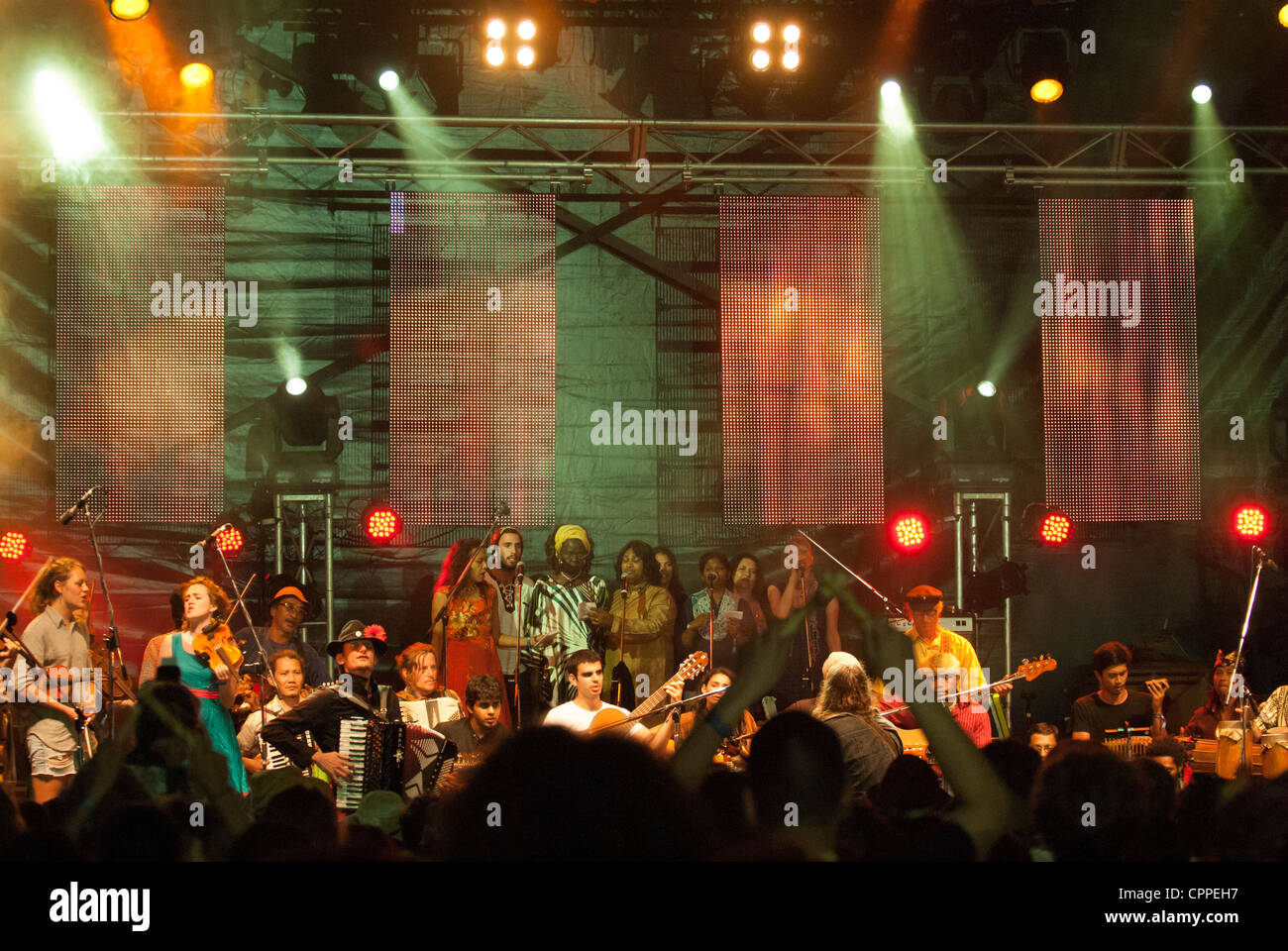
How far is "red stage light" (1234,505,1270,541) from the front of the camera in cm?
948

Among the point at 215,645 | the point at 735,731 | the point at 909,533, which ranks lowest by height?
the point at 735,731

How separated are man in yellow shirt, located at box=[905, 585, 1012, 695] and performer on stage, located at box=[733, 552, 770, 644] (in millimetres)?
1334

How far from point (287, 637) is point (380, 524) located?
1.17 m

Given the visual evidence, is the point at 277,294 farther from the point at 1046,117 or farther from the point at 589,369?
the point at 1046,117

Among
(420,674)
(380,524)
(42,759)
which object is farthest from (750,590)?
(42,759)

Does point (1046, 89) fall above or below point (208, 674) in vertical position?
above

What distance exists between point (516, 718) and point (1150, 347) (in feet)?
18.3

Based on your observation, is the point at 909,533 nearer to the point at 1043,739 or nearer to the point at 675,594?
the point at 675,594

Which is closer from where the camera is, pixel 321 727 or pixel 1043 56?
pixel 321 727

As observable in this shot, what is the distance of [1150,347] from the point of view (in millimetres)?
9586

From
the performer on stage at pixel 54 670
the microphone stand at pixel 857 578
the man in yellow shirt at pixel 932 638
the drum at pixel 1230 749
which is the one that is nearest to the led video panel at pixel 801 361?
the microphone stand at pixel 857 578

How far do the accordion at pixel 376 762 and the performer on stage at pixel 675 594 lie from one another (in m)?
3.40

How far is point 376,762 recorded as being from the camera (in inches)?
229

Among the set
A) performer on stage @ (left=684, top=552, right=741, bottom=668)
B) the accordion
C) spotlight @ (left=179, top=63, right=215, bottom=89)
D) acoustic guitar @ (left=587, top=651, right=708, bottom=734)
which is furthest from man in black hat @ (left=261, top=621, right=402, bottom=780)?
spotlight @ (left=179, top=63, right=215, bottom=89)
